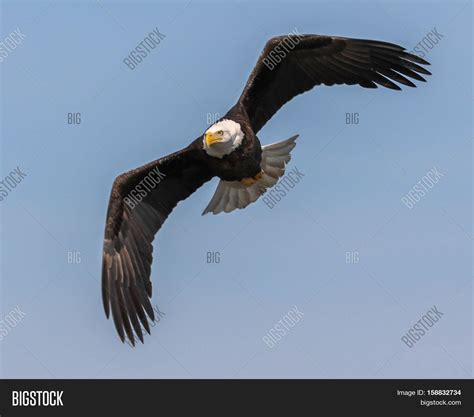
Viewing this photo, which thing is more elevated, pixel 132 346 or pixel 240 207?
pixel 240 207

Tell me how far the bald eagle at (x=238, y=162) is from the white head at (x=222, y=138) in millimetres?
22

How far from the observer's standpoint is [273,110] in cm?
1190

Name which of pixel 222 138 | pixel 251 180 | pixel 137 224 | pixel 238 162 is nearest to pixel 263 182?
pixel 251 180

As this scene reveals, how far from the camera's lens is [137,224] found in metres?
11.9

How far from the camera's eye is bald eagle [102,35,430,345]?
37.4ft

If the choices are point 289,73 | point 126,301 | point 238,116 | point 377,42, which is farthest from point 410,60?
point 126,301

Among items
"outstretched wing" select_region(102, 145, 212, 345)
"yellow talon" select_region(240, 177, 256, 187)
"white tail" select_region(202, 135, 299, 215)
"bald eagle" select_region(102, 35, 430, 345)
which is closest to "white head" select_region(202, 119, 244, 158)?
"bald eagle" select_region(102, 35, 430, 345)

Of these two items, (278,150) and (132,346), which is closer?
(132,346)

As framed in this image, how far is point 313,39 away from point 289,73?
467 millimetres

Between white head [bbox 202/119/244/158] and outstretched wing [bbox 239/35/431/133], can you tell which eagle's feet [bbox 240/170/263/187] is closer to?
outstretched wing [bbox 239/35/431/133]

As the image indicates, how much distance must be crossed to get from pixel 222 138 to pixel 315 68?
5.71 ft

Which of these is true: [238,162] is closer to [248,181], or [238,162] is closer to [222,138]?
[222,138]

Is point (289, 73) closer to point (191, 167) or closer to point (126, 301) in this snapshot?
point (191, 167)

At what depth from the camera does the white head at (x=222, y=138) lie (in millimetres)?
10992
